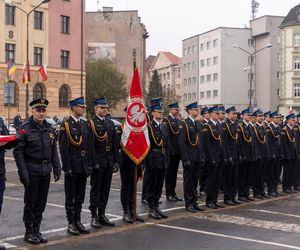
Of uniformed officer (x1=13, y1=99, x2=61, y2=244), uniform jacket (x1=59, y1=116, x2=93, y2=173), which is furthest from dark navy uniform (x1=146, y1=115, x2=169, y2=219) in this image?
uniformed officer (x1=13, y1=99, x2=61, y2=244)

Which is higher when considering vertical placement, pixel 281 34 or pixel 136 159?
pixel 281 34

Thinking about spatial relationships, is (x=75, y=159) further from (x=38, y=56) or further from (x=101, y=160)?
(x=38, y=56)

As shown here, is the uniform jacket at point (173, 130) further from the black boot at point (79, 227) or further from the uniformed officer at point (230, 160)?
the black boot at point (79, 227)

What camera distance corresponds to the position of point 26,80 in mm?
36219

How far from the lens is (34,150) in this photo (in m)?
8.07

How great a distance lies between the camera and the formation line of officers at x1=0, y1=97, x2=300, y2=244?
8141 millimetres

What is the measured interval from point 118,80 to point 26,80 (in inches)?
1114

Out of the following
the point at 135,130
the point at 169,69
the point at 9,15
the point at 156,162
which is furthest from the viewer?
the point at 169,69

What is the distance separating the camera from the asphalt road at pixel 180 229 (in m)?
7.99

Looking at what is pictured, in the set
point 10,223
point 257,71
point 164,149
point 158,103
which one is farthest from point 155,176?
point 257,71

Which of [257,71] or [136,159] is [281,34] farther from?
[136,159]

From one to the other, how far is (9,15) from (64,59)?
711 centimetres

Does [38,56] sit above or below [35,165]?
above

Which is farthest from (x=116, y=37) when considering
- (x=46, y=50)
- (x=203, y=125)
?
(x=203, y=125)
